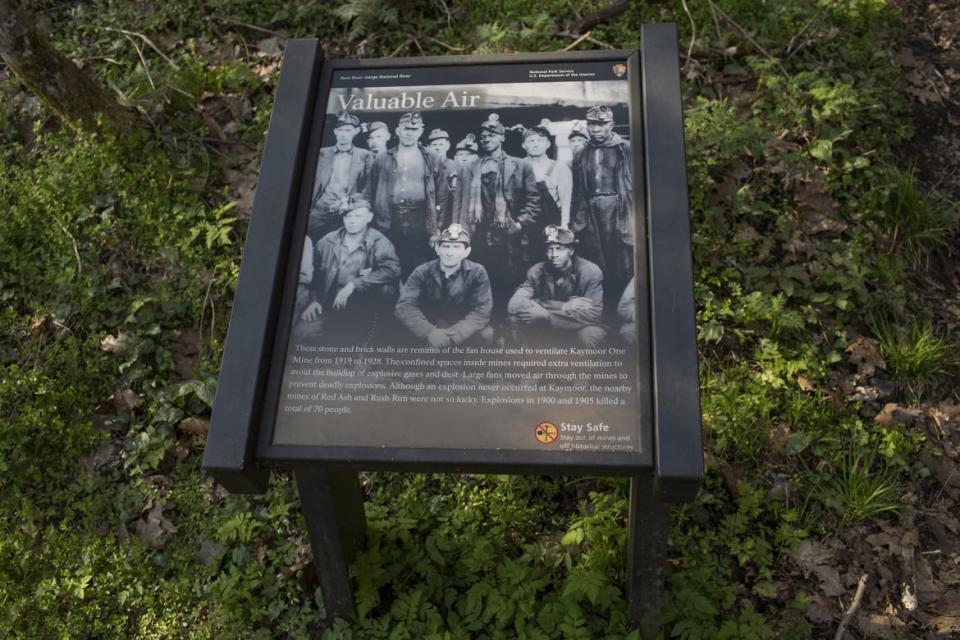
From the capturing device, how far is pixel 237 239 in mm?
4957

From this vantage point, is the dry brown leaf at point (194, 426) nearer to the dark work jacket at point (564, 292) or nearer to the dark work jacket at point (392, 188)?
the dark work jacket at point (392, 188)

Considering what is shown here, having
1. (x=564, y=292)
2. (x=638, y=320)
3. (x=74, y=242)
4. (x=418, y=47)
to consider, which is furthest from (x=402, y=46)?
(x=638, y=320)

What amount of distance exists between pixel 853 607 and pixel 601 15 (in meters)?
4.05

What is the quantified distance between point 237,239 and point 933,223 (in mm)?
4007

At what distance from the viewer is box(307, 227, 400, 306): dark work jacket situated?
8.86 feet

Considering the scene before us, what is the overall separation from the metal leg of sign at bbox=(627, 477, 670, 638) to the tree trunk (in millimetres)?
3939

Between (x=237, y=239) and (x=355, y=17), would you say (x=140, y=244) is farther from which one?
(x=355, y=17)

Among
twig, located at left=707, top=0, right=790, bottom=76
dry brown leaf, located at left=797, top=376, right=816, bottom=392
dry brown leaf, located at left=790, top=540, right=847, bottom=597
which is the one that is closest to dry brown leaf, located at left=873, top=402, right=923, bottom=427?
dry brown leaf, located at left=797, top=376, right=816, bottom=392

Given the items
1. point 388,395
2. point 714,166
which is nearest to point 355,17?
point 714,166

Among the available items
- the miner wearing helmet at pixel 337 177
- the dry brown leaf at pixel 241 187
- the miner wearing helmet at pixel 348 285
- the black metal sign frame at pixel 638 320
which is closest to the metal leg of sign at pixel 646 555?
the black metal sign frame at pixel 638 320

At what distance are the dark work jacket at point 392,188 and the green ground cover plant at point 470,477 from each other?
1.50 m

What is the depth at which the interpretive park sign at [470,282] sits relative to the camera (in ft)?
8.17

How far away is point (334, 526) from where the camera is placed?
10.0 ft

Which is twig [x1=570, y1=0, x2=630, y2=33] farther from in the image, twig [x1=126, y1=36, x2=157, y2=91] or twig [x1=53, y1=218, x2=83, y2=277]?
twig [x1=53, y1=218, x2=83, y2=277]
